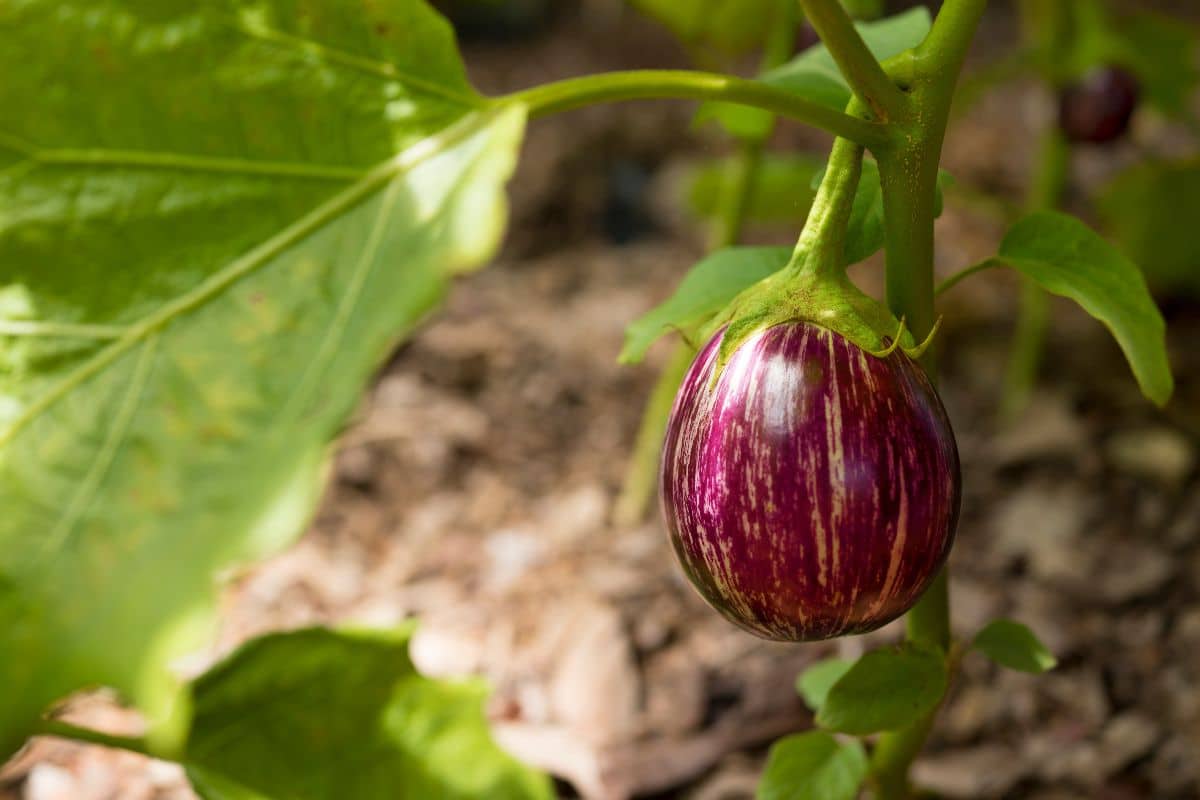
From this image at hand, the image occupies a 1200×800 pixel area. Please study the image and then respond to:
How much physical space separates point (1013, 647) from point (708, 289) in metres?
0.24

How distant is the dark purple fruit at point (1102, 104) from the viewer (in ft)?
4.15

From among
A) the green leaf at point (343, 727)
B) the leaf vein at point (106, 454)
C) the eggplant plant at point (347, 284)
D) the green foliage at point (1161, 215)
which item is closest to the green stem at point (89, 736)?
the green leaf at point (343, 727)

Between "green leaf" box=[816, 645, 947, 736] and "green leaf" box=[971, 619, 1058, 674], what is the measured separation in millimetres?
37

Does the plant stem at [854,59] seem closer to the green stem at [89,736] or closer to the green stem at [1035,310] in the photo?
the green stem at [89,736]

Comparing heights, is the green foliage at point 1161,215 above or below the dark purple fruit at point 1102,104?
below

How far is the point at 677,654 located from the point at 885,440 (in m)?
0.68

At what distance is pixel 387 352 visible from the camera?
1.27 feet

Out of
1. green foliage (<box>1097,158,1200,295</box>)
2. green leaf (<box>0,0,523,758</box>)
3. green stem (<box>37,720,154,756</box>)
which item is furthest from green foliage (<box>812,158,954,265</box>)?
green foliage (<box>1097,158,1200,295</box>)

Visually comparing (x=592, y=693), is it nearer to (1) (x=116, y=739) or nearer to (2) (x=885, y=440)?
(1) (x=116, y=739)

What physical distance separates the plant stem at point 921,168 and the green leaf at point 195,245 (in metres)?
0.16

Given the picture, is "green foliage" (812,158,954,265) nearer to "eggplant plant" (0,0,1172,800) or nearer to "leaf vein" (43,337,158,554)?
"eggplant plant" (0,0,1172,800)

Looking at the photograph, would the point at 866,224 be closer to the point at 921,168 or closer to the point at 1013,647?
the point at 921,168

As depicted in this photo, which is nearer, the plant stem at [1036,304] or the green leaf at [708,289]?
the green leaf at [708,289]

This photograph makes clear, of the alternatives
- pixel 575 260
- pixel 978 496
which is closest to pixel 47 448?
pixel 978 496
